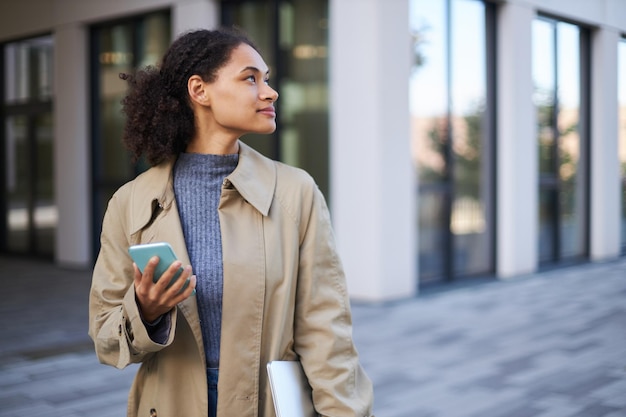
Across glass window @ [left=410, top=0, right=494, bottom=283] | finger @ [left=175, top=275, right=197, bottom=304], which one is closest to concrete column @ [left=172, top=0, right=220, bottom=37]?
glass window @ [left=410, top=0, right=494, bottom=283]

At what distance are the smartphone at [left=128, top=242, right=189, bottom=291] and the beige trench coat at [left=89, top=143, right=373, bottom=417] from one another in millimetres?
177

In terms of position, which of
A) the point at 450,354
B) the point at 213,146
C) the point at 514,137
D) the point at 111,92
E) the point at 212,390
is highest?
the point at 111,92

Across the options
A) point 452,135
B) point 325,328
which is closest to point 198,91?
point 325,328

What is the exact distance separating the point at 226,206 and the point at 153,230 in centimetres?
18

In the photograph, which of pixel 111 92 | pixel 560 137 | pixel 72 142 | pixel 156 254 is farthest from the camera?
pixel 72 142

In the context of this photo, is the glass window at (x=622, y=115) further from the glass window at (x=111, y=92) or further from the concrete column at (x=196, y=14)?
the glass window at (x=111, y=92)

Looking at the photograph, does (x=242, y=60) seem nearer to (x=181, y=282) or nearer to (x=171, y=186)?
(x=171, y=186)

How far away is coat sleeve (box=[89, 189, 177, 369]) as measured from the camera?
1.63 meters

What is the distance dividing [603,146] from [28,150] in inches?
354

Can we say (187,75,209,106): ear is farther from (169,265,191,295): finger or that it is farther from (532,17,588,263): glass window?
(532,17,588,263): glass window

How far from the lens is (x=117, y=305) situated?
1749mm

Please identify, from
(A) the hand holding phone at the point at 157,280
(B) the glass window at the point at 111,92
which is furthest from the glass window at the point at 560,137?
(A) the hand holding phone at the point at 157,280

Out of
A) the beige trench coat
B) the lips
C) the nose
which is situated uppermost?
the nose

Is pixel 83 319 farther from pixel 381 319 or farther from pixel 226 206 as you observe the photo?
pixel 226 206
